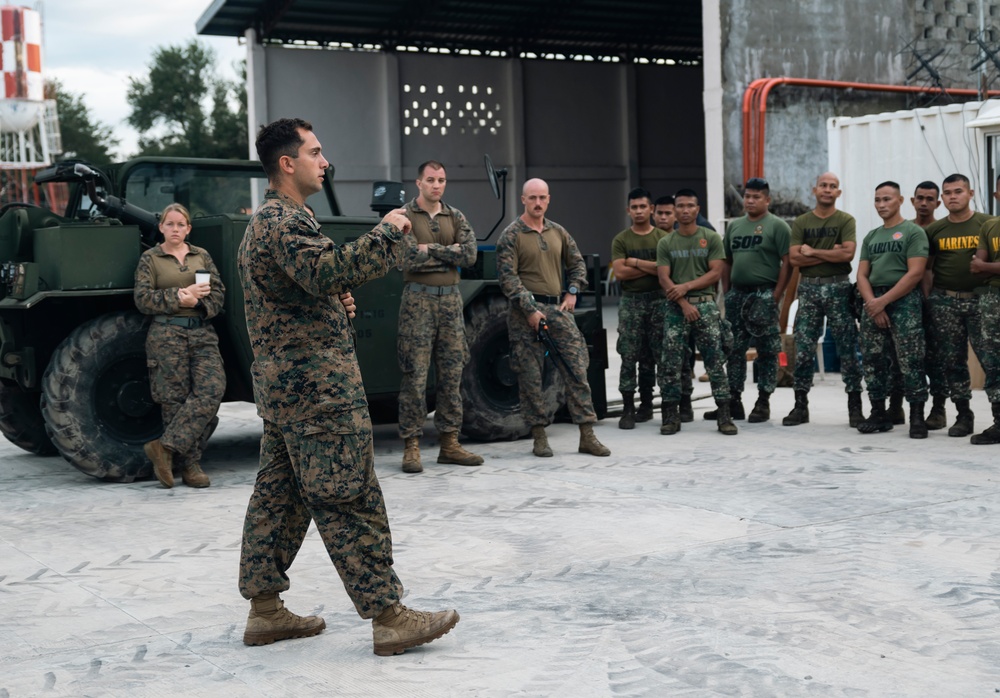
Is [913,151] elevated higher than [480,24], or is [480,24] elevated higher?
[480,24]

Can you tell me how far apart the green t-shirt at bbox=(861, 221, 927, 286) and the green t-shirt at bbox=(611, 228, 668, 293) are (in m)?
1.50

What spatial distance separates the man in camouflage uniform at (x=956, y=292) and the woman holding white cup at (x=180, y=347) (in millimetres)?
4525

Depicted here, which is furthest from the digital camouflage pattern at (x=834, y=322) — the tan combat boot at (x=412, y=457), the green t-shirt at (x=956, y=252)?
the tan combat boot at (x=412, y=457)

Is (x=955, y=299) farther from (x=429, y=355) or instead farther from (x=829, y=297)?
(x=429, y=355)

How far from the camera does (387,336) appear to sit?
7785 mm

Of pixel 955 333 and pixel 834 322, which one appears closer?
pixel 955 333

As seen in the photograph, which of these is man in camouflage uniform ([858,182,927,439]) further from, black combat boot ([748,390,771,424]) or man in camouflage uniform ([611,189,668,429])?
man in camouflage uniform ([611,189,668,429])

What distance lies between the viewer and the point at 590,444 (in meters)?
7.80

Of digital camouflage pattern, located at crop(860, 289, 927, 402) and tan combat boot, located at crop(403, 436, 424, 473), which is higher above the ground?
digital camouflage pattern, located at crop(860, 289, 927, 402)

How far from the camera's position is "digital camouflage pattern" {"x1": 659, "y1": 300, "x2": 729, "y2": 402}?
8.55m

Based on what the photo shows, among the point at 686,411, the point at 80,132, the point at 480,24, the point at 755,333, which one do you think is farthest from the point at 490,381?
the point at 80,132

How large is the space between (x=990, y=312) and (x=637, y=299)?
240 cm

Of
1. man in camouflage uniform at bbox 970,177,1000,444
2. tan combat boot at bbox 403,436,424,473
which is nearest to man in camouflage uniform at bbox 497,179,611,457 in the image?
tan combat boot at bbox 403,436,424,473

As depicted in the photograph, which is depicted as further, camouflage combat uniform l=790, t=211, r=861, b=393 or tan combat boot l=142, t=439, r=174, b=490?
camouflage combat uniform l=790, t=211, r=861, b=393
